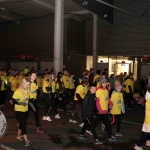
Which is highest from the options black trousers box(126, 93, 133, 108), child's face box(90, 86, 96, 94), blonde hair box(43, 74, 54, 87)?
blonde hair box(43, 74, 54, 87)

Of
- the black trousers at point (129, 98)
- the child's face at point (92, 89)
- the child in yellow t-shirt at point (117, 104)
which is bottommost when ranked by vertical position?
the black trousers at point (129, 98)

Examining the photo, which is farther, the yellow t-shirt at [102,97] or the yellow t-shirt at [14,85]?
the yellow t-shirt at [14,85]

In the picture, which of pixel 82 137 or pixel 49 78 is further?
pixel 49 78

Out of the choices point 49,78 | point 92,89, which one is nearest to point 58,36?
point 49,78

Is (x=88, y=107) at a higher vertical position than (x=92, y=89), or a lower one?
lower

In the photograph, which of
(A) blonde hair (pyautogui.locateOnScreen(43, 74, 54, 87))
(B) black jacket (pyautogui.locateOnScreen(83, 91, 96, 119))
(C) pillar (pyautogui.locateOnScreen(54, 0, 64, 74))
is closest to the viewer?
(B) black jacket (pyautogui.locateOnScreen(83, 91, 96, 119))

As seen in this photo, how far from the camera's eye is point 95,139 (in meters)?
6.72

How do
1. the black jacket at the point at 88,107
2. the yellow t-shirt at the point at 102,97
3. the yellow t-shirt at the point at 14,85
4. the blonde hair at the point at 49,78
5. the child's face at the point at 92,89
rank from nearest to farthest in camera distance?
1. the black jacket at the point at 88,107
2. the child's face at the point at 92,89
3. the yellow t-shirt at the point at 102,97
4. the blonde hair at the point at 49,78
5. the yellow t-shirt at the point at 14,85

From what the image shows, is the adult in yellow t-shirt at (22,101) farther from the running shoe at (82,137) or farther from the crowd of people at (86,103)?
the running shoe at (82,137)

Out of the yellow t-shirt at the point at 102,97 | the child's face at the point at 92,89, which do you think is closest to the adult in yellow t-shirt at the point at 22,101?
the child's face at the point at 92,89

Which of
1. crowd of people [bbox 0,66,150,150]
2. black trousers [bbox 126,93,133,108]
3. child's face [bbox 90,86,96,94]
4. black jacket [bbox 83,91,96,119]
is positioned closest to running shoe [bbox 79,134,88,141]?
crowd of people [bbox 0,66,150,150]

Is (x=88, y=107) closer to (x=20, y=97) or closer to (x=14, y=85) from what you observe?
(x=20, y=97)

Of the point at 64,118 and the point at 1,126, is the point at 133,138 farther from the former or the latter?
the point at 1,126

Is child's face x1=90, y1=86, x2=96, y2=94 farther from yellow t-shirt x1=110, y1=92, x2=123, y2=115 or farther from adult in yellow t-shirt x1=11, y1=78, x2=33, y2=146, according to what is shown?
adult in yellow t-shirt x1=11, y1=78, x2=33, y2=146
